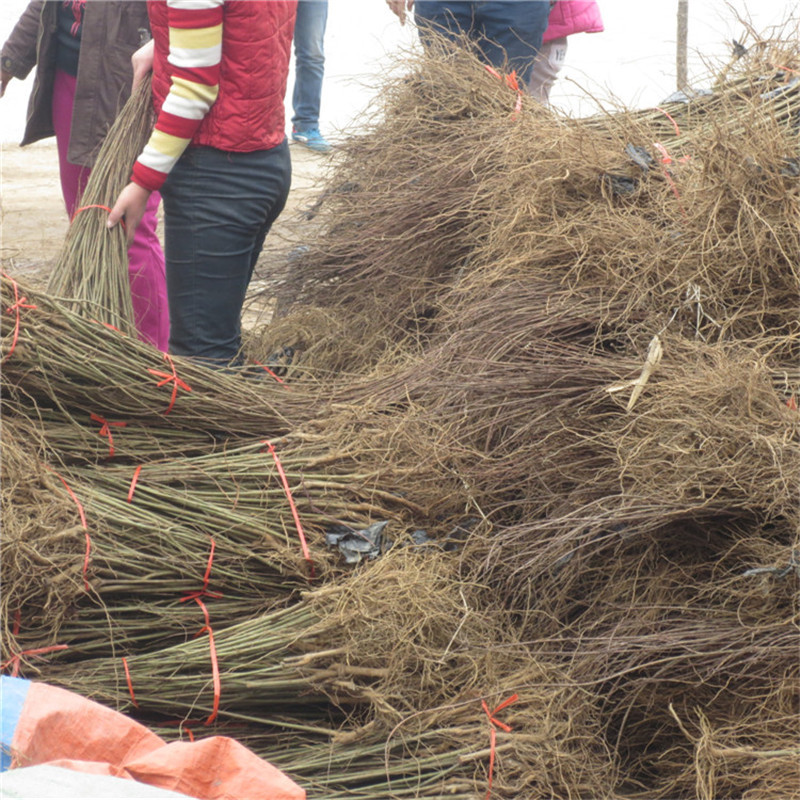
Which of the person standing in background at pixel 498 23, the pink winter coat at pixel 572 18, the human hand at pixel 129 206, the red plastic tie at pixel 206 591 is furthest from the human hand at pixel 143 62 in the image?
the pink winter coat at pixel 572 18

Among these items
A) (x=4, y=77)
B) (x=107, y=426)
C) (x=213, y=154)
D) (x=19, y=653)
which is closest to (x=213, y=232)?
(x=213, y=154)

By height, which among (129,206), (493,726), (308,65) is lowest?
(493,726)

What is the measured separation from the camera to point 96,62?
3471 mm

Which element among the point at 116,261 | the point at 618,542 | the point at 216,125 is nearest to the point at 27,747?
the point at 618,542

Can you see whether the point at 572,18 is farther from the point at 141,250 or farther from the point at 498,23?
the point at 141,250

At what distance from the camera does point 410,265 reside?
3.16 metres

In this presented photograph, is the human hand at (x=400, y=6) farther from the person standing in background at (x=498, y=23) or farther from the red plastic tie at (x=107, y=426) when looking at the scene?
A: the red plastic tie at (x=107, y=426)

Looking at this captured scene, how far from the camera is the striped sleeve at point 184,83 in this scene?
259 cm

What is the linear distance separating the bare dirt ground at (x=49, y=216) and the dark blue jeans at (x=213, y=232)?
43 centimetres

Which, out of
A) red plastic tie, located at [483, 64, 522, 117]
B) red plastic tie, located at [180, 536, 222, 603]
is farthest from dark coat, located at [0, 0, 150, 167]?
red plastic tie, located at [180, 536, 222, 603]

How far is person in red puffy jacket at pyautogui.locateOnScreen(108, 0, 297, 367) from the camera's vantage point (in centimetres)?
267

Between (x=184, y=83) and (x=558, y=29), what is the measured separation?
9.38ft

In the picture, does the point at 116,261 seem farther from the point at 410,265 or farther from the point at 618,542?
the point at 618,542

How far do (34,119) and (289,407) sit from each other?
1947 millimetres
